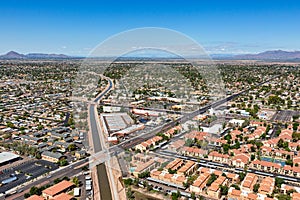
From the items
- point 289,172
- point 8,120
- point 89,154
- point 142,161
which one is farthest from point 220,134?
point 8,120

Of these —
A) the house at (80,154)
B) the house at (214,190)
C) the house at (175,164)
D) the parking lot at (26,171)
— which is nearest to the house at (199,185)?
the house at (214,190)

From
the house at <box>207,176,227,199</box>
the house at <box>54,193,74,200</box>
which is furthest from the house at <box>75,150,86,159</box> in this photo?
the house at <box>207,176,227,199</box>

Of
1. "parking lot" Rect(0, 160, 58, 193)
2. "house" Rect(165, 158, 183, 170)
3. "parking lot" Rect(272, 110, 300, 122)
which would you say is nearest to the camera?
"parking lot" Rect(0, 160, 58, 193)

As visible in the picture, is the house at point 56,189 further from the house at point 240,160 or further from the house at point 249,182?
the house at point 240,160

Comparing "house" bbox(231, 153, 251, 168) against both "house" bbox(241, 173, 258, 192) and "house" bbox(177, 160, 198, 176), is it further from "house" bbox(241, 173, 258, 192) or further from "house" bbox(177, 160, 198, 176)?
"house" bbox(177, 160, 198, 176)

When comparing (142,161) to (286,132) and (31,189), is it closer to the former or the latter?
(31,189)
